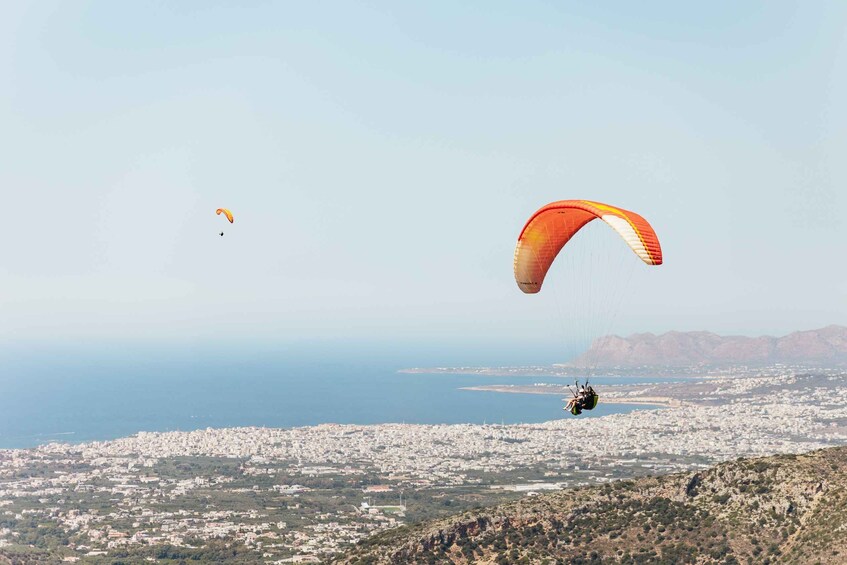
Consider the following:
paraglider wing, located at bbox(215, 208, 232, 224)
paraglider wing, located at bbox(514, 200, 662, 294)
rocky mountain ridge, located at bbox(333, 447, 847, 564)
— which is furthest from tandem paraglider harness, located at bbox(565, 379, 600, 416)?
paraglider wing, located at bbox(215, 208, 232, 224)

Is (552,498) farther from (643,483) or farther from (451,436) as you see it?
(451,436)

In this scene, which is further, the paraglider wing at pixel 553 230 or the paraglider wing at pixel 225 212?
the paraglider wing at pixel 225 212

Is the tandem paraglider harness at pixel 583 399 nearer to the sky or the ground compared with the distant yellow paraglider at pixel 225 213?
nearer to the ground

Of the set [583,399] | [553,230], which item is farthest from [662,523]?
[583,399]

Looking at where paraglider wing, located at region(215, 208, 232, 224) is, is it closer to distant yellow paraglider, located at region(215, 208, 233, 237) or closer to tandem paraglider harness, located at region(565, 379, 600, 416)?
distant yellow paraglider, located at region(215, 208, 233, 237)

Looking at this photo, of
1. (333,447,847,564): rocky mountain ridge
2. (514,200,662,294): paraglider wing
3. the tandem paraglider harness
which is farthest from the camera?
(333,447,847,564): rocky mountain ridge

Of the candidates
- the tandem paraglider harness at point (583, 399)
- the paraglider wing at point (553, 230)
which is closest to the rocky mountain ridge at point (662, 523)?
the tandem paraglider harness at point (583, 399)

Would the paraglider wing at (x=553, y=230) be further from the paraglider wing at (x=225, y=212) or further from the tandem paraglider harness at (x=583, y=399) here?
the paraglider wing at (x=225, y=212)

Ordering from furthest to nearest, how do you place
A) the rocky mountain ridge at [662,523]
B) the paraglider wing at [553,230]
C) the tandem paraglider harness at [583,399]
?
1. the rocky mountain ridge at [662,523]
2. the tandem paraglider harness at [583,399]
3. the paraglider wing at [553,230]
